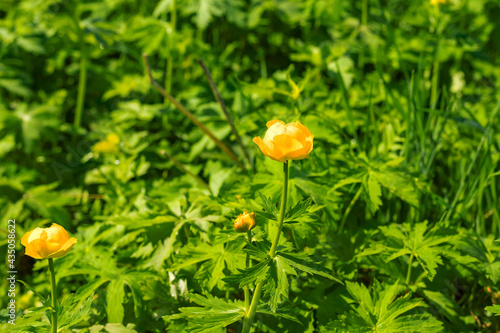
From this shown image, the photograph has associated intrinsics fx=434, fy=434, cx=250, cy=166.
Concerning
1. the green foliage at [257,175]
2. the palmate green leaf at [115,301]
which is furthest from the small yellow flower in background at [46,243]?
the palmate green leaf at [115,301]

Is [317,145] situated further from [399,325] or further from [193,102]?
[193,102]

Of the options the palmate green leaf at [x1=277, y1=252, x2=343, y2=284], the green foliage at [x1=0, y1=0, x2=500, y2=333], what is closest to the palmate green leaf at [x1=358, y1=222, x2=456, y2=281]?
the green foliage at [x1=0, y1=0, x2=500, y2=333]

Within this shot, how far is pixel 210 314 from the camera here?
3.68 ft

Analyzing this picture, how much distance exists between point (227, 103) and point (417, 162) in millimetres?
1106

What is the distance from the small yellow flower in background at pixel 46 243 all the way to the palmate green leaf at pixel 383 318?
28.9 inches

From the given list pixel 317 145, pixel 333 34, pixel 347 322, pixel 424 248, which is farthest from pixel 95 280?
pixel 333 34

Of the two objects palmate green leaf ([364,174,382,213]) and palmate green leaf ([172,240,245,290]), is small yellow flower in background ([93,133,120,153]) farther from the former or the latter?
palmate green leaf ([364,174,382,213])

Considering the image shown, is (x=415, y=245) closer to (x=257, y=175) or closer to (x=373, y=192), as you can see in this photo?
(x=373, y=192)

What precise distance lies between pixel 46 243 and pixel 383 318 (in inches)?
35.6

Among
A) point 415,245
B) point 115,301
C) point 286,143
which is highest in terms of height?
point 286,143

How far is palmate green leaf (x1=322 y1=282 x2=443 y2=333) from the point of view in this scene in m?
1.17

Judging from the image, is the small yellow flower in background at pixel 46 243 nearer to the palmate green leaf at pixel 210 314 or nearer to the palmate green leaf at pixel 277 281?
the palmate green leaf at pixel 210 314

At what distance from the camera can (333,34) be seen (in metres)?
2.82

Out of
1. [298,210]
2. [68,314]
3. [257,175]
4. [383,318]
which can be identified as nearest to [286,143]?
[298,210]
